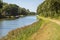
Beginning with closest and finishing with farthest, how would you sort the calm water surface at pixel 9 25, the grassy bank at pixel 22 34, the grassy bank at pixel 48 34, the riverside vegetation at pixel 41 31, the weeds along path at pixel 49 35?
the weeds along path at pixel 49 35 → the grassy bank at pixel 48 34 → the riverside vegetation at pixel 41 31 → the grassy bank at pixel 22 34 → the calm water surface at pixel 9 25

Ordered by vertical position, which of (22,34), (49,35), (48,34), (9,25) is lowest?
(9,25)

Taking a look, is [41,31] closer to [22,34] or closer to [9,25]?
[22,34]

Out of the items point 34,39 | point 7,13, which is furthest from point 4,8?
point 34,39

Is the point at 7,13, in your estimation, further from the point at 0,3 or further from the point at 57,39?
the point at 57,39

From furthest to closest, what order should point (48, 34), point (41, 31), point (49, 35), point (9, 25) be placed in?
point (9, 25)
point (41, 31)
point (48, 34)
point (49, 35)

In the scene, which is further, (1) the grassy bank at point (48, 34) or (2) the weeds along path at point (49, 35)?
(1) the grassy bank at point (48, 34)

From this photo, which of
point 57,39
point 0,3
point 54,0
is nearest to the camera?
point 57,39

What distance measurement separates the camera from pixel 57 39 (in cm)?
1373

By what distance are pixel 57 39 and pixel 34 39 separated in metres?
3.58

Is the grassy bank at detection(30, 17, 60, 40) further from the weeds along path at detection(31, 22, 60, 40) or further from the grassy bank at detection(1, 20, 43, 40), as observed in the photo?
the grassy bank at detection(1, 20, 43, 40)

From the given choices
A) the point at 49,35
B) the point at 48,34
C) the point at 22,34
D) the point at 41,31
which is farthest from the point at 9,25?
the point at 49,35

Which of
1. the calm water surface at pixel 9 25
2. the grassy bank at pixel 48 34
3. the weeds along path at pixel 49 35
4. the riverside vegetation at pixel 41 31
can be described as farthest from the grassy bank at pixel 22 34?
the calm water surface at pixel 9 25

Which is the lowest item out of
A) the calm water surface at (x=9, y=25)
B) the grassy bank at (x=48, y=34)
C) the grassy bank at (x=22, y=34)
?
the calm water surface at (x=9, y=25)

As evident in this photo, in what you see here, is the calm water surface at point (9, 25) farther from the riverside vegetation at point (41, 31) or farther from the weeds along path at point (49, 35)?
the weeds along path at point (49, 35)
